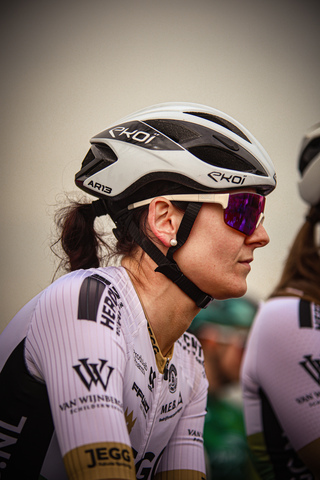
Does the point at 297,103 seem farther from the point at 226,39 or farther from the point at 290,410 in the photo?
the point at 290,410

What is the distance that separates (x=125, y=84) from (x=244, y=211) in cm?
197

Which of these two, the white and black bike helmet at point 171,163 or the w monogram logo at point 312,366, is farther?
the w monogram logo at point 312,366

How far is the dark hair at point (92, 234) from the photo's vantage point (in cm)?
180

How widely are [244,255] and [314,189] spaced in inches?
45.8

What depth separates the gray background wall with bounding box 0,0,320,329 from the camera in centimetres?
298

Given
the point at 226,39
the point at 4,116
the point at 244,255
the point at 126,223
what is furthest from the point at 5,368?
the point at 226,39

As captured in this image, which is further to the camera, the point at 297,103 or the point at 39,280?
the point at 297,103

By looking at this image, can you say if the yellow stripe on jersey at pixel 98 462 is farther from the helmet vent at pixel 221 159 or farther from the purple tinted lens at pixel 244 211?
the helmet vent at pixel 221 159

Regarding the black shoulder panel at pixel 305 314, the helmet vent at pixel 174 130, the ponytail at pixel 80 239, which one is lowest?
the black shoulder panel at pixel 305 314

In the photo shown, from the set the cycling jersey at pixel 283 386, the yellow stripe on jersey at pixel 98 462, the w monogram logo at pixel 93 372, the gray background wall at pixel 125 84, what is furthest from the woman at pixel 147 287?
the gray background wall at pixel 125 84

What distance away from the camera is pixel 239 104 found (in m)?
3.50

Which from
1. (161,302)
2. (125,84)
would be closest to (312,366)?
(161,302)

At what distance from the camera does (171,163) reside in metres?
1.73

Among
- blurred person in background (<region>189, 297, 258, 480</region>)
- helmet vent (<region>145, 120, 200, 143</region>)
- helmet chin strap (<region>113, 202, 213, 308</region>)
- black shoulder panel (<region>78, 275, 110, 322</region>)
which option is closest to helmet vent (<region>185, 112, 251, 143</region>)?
helmet vent (<region>145, 120, 200, 143</region>)
